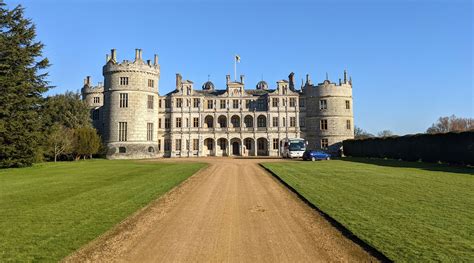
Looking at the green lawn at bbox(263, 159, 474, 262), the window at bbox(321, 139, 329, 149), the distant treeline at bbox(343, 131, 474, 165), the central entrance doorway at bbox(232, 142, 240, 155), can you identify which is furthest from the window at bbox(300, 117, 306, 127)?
the green lawn at bbox(263, 159, 474, 262)

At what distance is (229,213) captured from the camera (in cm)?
1003

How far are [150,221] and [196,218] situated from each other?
1289 mm

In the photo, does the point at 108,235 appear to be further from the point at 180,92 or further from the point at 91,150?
the point at 180,92

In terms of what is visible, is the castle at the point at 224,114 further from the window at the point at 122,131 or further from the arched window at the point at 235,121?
the window at the point at 122,131

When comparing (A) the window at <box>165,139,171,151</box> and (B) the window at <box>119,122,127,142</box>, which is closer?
(B) the window at <box>119,122,127,142</box>

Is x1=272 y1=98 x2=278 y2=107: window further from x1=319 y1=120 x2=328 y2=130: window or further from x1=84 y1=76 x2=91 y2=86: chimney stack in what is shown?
x1=84 y1=76 x2=91 y2=86: chimney stack

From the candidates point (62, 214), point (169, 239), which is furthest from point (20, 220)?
point (169, 239)

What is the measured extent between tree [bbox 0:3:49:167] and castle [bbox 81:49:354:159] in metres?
20.9

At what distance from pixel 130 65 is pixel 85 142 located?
14841 millimetres

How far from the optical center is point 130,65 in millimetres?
51781

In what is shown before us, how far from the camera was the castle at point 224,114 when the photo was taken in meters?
52.8

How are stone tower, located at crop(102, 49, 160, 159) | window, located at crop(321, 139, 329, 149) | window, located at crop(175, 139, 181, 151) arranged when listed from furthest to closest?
1. window, located at crop(175, 139, 181, 151)
2. window, located at crop(321, 139, 329, 149)
3. stone tower, located at crop(102, 49, 160, 159)

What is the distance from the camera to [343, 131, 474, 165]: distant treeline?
26109 millimetres

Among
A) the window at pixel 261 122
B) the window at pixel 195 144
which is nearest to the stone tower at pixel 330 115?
the window at pixel 261 122
